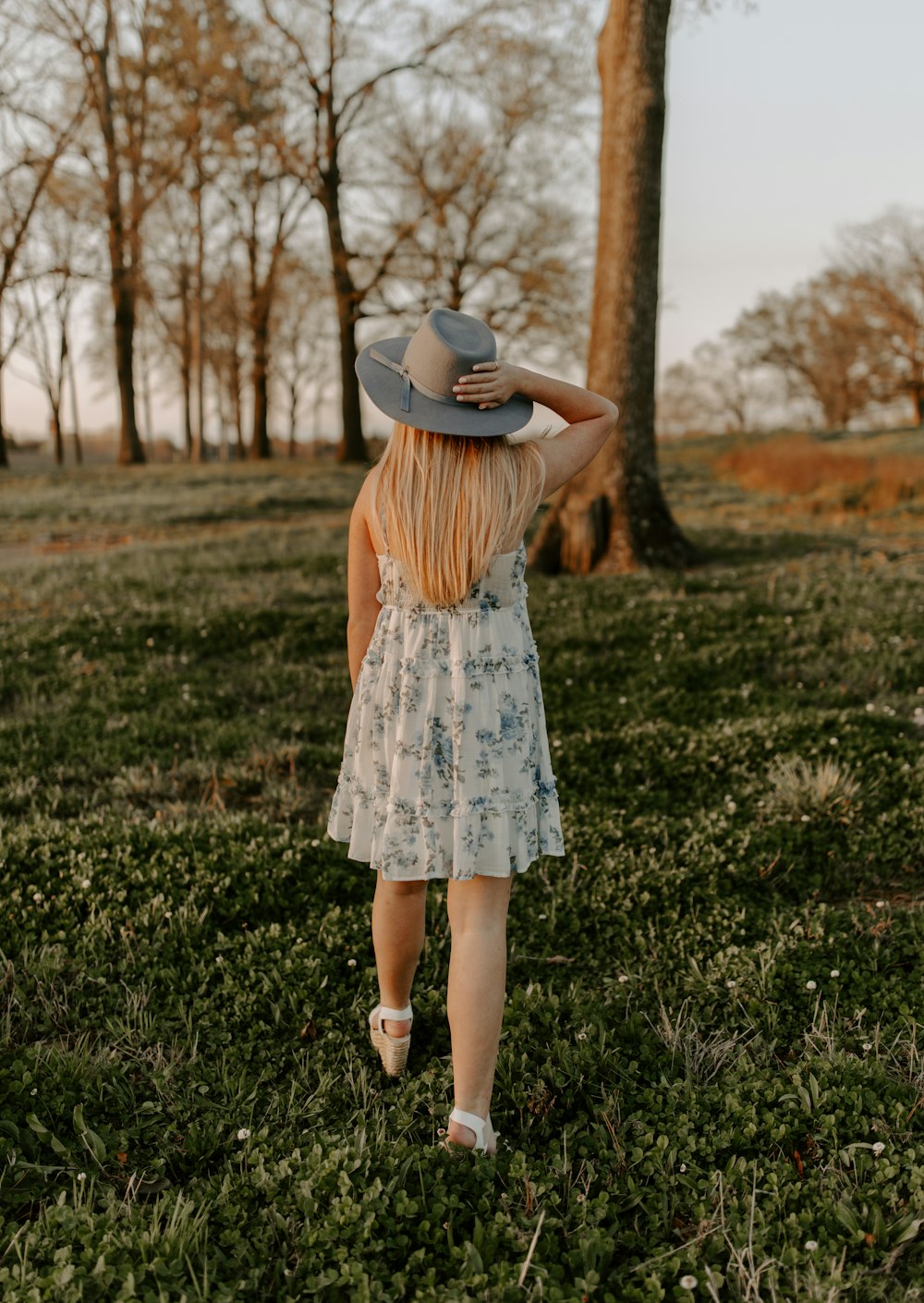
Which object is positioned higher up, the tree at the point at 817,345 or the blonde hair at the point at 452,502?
the tree at the point at 817,345

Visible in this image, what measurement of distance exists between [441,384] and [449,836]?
1.23 meters

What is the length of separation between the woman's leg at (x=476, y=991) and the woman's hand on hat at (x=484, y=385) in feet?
4.23

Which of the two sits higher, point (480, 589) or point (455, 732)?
point (480, 589)

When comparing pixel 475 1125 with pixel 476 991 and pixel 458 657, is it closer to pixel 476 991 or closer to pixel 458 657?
pixel 476 991

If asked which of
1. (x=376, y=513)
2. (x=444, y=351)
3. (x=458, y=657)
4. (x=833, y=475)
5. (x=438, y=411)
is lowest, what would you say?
(x=458, y=657)

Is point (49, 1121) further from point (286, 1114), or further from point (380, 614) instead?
point (380, 614)

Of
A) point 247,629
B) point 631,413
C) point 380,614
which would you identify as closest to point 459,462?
point 380,614

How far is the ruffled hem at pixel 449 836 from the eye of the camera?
252 cm

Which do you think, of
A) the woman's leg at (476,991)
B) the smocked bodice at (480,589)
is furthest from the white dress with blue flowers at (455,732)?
the woman's leg at (476,991)

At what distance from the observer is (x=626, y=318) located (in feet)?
30.6

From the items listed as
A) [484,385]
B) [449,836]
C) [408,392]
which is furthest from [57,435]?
[449,836]

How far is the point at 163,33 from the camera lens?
21.5 metres

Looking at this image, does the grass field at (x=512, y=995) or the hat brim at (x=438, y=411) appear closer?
the grass field at (x=512, y=995)

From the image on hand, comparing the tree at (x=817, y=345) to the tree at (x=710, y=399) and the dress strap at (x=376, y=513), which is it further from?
the dress strap at (x=376, y=513)
